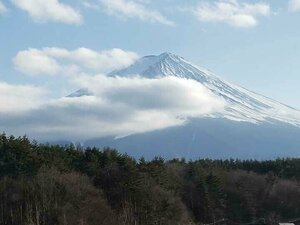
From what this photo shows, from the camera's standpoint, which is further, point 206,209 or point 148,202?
point 206,209

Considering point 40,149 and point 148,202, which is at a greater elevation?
point 40,149

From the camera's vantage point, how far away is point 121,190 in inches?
1946

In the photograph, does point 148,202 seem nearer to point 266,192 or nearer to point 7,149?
point 7,149

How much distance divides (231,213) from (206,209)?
4145mm

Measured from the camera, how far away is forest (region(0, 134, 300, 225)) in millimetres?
41688

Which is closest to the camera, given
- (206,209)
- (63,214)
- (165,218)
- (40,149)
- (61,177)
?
(63,214)

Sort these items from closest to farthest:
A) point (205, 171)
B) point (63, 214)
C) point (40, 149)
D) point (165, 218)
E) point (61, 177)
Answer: point (63, 214)
point (61, 177)
point (165, 218)
point (40, 149)
point (205, 171)

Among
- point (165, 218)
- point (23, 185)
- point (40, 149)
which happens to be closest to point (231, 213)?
point (165, 218)

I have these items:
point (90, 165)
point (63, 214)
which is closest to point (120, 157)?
point (90, 165)

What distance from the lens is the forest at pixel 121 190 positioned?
41.7 metres

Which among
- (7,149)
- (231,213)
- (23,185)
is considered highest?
(7,149)

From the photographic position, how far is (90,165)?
5259cm

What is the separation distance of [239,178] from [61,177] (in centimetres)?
3153

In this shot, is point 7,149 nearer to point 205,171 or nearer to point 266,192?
point 205,171
